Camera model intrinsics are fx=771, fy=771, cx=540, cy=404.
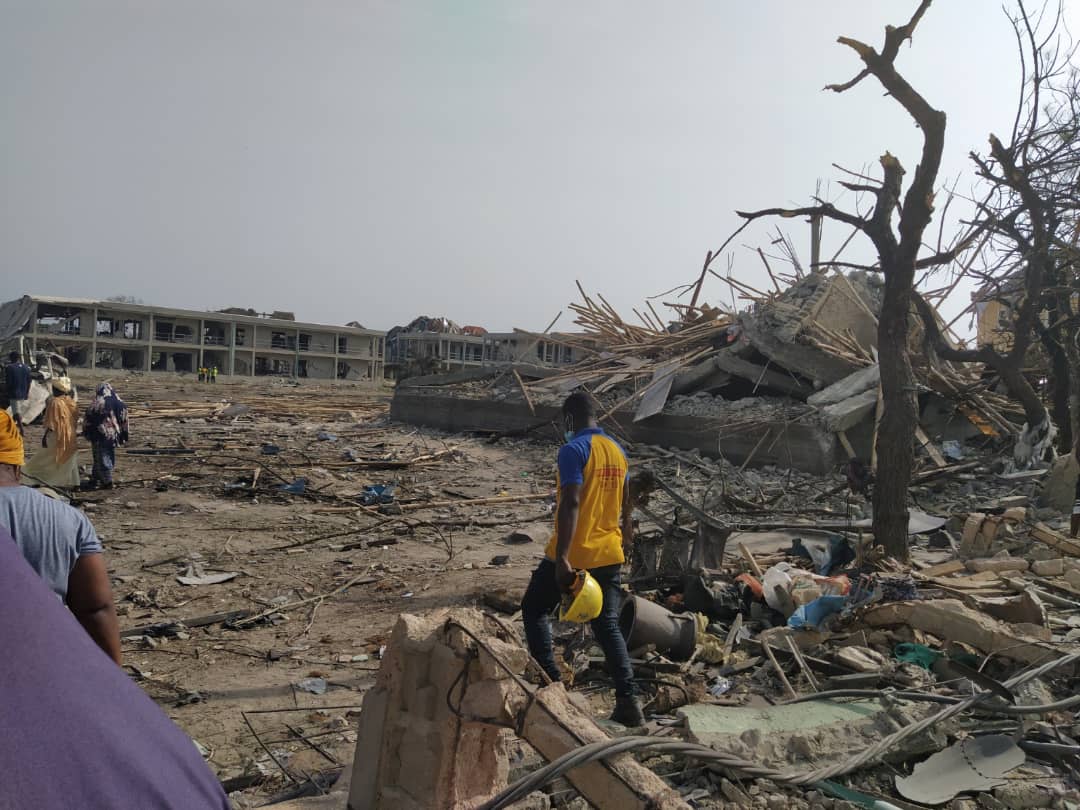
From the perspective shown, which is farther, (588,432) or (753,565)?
(753,565)

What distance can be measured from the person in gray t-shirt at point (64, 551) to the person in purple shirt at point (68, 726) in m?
1.56

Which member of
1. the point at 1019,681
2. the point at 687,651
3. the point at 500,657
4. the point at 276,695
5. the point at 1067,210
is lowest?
the point at 276,695

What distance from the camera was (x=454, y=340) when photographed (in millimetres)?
63031

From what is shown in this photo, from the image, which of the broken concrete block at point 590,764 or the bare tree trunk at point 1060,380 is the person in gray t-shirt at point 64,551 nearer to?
the broken concrete block at point 590,764

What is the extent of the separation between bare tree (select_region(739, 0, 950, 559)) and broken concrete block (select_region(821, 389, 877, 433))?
593 cm

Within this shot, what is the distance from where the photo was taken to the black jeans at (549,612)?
13.3 feet

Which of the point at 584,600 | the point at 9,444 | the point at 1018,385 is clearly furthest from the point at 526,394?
the point at 9,444

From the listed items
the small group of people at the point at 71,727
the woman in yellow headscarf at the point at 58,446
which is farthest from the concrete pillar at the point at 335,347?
the small group of people at the point at 71,727

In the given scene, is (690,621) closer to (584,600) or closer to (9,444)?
(584,600)

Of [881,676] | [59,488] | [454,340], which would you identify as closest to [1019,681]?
[881,676]

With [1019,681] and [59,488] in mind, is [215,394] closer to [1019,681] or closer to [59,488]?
[59,488]

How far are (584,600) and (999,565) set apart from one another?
14.0 ft

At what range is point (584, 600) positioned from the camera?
3875 mm

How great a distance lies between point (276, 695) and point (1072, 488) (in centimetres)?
902
